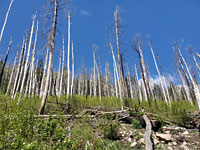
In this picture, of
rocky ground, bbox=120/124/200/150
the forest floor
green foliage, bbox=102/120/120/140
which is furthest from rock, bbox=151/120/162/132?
green foliage, bbox=102/120/120/140

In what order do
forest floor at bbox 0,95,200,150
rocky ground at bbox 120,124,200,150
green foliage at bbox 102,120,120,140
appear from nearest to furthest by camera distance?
forest floor at bbox 0,95,200,150 < rocky ground at bbox 120,124,200,150 < green foliage at bbox 102,120,120,140

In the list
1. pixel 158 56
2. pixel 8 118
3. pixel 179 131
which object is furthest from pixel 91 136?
pixel 158 56

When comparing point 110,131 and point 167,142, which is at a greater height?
point 110,131

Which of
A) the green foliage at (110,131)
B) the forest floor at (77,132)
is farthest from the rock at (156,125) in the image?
the green foliage at (110,131)

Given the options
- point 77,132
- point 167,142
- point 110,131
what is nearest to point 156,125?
point 167,142

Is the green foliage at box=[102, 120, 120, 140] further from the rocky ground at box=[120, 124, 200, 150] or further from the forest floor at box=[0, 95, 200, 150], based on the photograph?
the rocky ground at box=[120, 124, 200, 150]

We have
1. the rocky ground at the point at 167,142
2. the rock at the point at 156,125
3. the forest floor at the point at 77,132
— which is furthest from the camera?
the rock at the point at 156,125

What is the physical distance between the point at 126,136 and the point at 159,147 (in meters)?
1.12

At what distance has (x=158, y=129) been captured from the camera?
4.85 m

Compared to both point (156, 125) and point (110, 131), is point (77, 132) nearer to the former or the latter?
point (110, 131)

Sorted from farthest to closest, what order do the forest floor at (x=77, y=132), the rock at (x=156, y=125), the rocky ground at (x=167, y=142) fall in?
the rock at (x=156, y=125) → the rocky ground at (x=167, y=142) → the forest floor at (x=77, y=132)

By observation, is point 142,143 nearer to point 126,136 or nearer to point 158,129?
point 126,136

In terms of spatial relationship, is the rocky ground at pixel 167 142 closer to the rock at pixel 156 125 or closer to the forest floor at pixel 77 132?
the forest floor at pixel 77 132

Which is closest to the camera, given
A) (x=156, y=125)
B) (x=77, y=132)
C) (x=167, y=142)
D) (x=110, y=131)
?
(x=77, y=132)
